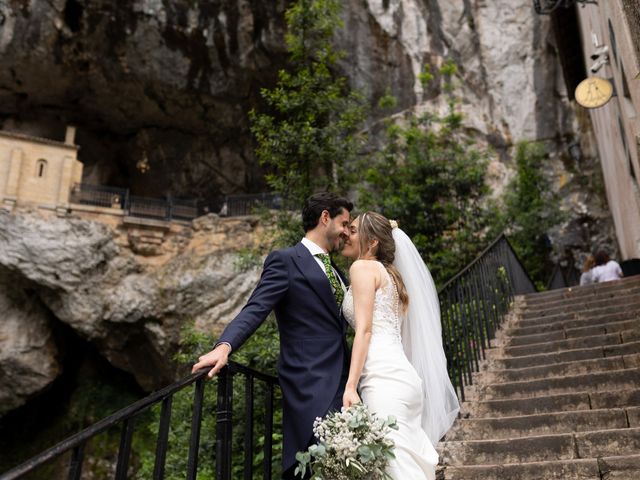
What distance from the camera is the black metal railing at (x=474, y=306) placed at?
5078 mm

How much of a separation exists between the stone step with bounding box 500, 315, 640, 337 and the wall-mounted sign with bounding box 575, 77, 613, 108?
3732 millimetres

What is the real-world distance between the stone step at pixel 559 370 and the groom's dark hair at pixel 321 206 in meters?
3.15

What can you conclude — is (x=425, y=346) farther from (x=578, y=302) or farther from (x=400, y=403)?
(x=578, y=302)

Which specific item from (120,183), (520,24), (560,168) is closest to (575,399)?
(560,168)

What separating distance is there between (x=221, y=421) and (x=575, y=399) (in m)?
3.19

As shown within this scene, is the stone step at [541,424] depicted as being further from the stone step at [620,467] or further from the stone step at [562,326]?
the stone step at [562,326]

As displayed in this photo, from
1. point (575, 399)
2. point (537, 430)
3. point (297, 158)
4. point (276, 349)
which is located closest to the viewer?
point (537, 430)

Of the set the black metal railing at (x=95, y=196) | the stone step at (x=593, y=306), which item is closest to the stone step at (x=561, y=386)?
the stone step at (x=593, y=306)

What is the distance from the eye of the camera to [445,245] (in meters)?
10.3

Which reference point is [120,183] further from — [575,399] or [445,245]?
[575,399]

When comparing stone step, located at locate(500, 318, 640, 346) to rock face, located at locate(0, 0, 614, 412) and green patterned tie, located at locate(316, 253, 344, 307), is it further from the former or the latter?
rock face, located at locate(0, 0, 614, 412)

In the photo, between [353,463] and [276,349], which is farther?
[276,349]

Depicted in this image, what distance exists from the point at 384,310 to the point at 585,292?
5994 millimetres

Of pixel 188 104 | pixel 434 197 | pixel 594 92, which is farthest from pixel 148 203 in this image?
pixel 594 92
